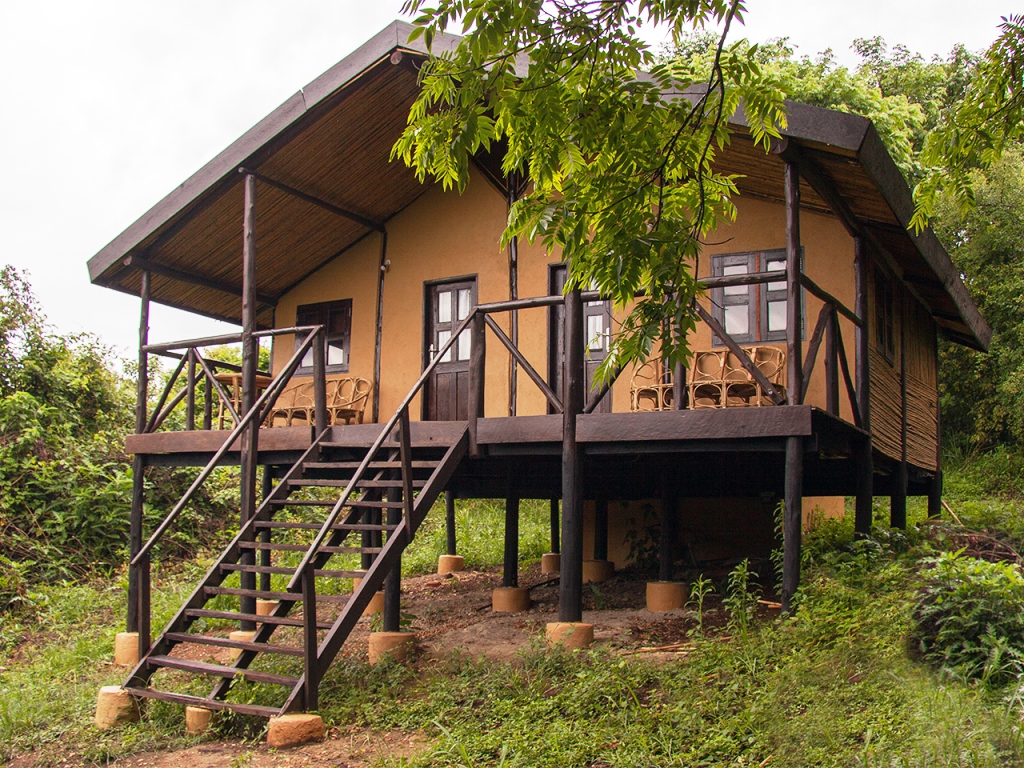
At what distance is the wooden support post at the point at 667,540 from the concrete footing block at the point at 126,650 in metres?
5.27

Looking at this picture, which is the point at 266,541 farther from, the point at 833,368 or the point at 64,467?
the point at 64,467

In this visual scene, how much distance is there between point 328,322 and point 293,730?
6415 millimetres

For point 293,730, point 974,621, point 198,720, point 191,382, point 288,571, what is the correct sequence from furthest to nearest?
1. point 191,382
2. point 288,571
3. point 198,720
4. point 293,730
5. point 974,621

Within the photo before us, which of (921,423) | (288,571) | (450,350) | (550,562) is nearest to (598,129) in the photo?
(288,571)

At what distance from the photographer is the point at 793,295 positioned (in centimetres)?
745

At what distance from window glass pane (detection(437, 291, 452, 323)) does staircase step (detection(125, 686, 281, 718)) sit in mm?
5340

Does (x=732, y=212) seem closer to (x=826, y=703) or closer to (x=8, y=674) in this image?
(x=826, y=703)

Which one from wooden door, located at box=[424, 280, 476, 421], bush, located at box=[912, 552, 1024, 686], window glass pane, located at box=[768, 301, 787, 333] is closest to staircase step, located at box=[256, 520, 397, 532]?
wooden door, located at box=[424, 280, 476, 421]

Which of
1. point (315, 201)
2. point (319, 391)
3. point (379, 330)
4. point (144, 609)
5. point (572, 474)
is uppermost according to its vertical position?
point (315, 201)

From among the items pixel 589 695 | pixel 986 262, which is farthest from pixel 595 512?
pixel 986 262

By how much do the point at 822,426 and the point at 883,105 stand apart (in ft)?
47.5

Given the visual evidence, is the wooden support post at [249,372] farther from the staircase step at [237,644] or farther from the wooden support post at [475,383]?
the wooden support post at [475,383]

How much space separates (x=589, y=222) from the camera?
5117 millimetres

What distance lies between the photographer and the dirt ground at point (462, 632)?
620 centimetres
